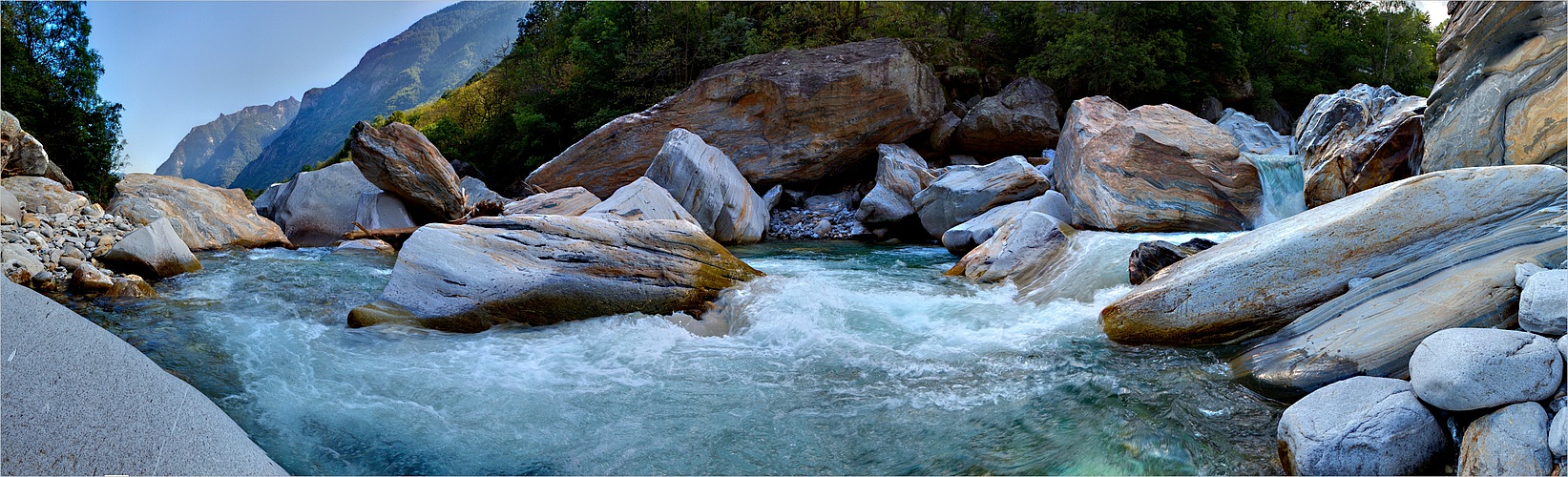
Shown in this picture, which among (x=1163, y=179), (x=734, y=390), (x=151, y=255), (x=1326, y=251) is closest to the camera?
(x=734, y=390)

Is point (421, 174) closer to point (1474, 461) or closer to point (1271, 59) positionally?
point (1474, 461)

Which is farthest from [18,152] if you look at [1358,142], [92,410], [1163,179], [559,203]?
[1358,142]

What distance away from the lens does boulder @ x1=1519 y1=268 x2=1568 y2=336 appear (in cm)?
337

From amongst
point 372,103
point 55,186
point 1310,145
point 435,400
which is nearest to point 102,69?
point 55,186

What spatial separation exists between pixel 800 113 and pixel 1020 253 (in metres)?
12.0

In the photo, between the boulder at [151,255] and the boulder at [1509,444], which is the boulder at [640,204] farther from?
the boulder at [1509,444]

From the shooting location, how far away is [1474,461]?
305 centimetres

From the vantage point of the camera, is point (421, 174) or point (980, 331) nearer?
point (980, 331)

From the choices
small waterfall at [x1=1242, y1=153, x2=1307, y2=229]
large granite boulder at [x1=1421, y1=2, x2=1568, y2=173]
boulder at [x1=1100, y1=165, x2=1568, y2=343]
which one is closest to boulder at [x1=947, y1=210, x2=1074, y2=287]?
boulder at [x1=1100, y1=165, x2=1568, y2=343]

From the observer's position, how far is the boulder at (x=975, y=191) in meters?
13.1

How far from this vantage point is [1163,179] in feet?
36.9

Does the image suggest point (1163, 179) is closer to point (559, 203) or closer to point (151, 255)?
point (559, 203)

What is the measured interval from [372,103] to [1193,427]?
185 feet

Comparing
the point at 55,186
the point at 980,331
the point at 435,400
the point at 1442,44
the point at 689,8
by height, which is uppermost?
the point at 689,8
